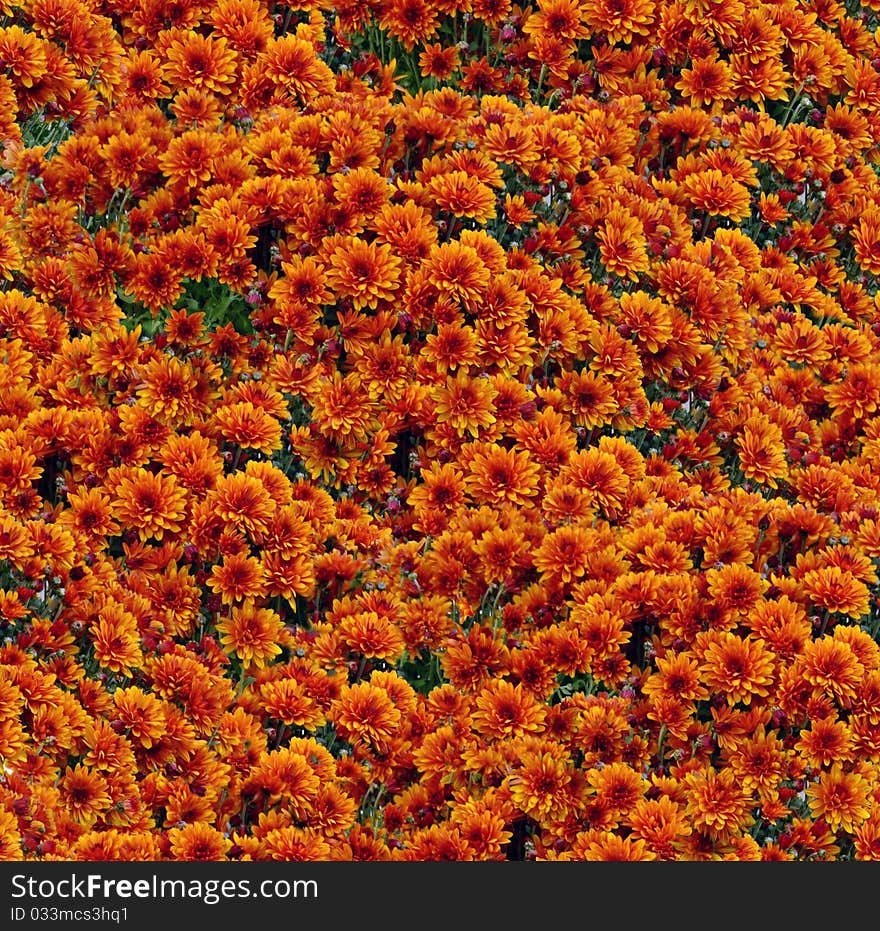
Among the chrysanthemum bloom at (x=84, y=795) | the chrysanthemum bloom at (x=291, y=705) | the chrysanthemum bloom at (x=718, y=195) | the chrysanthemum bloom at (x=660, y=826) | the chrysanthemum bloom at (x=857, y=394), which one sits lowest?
the chrysanthemum bloom at (x=84, y=795)

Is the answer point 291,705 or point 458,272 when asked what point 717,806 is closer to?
point 291,705

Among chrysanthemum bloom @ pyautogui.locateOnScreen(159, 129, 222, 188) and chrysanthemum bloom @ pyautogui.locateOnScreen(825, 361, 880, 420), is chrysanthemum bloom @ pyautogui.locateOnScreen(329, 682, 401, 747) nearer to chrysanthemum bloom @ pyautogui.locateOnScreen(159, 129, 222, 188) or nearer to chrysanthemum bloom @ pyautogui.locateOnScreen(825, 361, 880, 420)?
chrysanthemum bloom @ pyautogui.locateOnScreen(159, 129, 222, 188)

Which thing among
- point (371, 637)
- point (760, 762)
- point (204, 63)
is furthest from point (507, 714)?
point (204, 63)

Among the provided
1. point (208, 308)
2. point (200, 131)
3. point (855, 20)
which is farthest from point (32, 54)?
point (855, 20)

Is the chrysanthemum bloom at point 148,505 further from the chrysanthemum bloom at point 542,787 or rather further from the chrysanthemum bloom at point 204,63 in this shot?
the chrysanthemum bloom at point 204,63

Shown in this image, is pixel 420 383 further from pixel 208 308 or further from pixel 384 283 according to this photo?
pixel 208 308

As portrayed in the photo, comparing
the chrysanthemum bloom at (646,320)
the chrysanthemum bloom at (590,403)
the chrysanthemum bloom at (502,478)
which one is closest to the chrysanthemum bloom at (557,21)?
the chrysanthemum bloom at (646,320)

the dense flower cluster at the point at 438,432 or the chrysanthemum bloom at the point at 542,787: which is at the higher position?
the dense flower cluster at the point at 438,432
